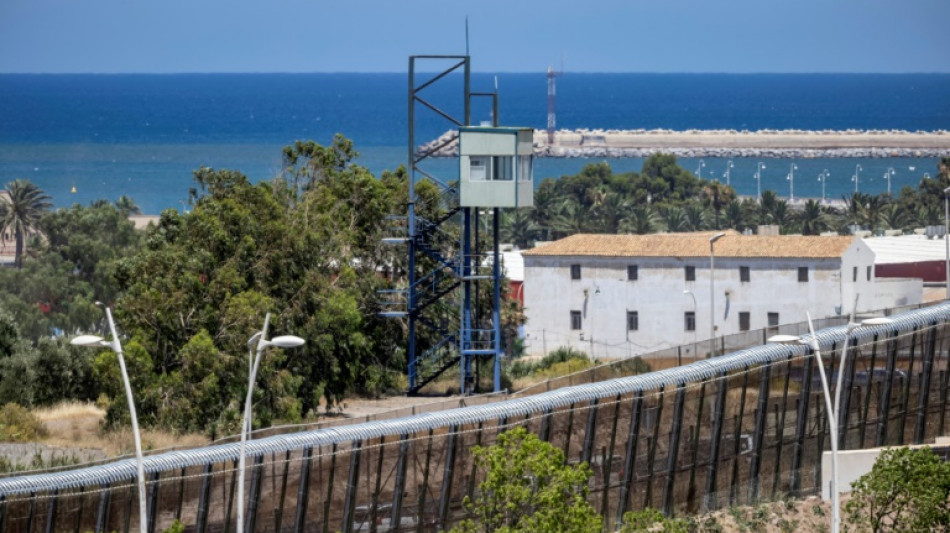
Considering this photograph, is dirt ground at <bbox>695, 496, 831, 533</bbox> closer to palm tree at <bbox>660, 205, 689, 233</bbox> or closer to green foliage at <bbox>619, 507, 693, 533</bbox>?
green foliage at <bbox>619, 507, 693, 533</bbox>

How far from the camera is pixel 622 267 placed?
290 ft

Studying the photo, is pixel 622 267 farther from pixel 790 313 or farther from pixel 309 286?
pixel 309 286

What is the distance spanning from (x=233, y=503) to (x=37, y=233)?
363 ft

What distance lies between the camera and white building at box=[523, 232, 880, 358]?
85.6 meters

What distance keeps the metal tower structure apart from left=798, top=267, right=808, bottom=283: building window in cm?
2148

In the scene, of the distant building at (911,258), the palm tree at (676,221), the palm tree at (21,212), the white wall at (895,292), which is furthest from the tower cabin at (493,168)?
the palm tree at (21,212)

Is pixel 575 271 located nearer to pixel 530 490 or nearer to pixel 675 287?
pixel 675 287

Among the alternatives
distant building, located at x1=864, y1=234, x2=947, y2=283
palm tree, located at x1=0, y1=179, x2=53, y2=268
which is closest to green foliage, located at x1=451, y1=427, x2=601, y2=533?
distant building, located at x1=864, y1=234, x2=947, y2=283

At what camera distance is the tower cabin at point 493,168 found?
61.8 m

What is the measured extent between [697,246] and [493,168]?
2779cm

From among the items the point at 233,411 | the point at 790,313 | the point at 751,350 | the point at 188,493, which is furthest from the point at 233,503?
the point at 790,313

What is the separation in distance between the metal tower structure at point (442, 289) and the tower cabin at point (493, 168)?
0.59 m

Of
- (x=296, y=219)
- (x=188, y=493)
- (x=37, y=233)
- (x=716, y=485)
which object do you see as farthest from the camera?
(x=37, y=233)

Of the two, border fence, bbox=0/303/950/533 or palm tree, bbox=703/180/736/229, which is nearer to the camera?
border fence, bbox=0/303/950/533
